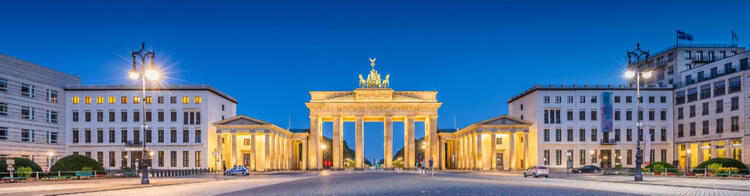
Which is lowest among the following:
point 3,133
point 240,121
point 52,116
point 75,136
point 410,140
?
point 410,140

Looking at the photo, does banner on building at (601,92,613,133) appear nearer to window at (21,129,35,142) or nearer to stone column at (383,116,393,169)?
stone column at (383,116,393,169)

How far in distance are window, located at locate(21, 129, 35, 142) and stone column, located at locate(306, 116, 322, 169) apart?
1600 inches

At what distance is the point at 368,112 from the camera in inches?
4085

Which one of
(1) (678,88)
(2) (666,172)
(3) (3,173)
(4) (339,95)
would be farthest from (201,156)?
(1) (678,88)

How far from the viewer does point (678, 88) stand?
92625mm

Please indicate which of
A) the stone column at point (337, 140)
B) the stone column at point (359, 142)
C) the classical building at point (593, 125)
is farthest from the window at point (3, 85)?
the classical building at point (593, 125)

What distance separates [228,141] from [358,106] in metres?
21.6

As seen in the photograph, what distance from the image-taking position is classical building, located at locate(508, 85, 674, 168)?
9369 centimetres

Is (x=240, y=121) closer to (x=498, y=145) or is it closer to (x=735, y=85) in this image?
(x=498, y=145)

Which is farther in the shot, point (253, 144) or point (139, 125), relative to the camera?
point (253, 144)

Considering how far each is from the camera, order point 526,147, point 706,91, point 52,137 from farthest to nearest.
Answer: point 526,147 → point 52,137 → point 706,91

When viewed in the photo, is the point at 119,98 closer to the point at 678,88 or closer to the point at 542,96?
the point at 542,96

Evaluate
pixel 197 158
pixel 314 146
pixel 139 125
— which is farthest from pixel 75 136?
pixel 314 146

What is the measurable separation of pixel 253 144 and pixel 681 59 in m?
68.2
